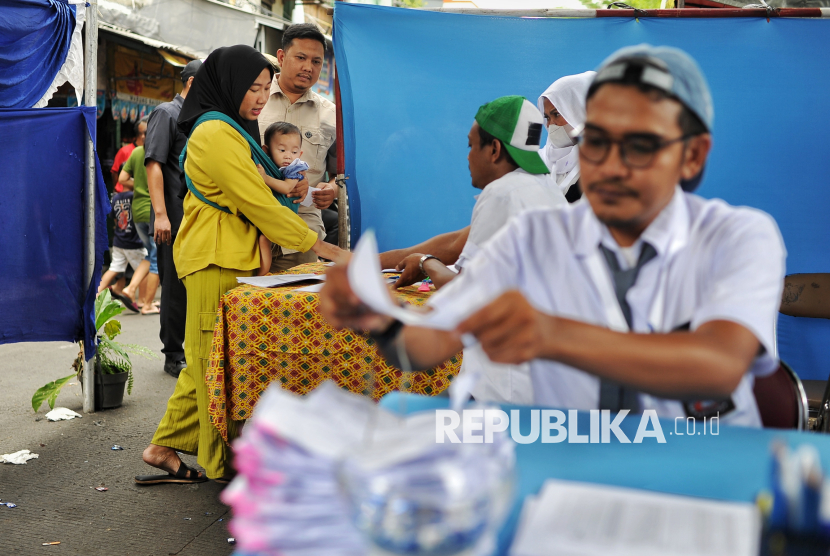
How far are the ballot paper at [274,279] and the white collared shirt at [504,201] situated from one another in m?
0.81

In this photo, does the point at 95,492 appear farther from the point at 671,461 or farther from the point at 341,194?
the point at 671,461

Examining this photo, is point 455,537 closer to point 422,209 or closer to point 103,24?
point 422,209

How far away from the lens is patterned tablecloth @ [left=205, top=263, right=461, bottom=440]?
278 cm

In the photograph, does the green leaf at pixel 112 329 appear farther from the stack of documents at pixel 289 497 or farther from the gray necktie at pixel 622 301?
the stack of documents at pixel 289 497

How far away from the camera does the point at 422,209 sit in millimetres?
4039

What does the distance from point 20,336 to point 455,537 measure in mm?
3756

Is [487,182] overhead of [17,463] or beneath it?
overhead

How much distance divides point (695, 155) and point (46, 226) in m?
3.56

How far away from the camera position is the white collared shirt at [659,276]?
1248 mm

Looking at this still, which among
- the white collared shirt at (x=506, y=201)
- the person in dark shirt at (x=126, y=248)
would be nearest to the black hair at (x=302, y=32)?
the white collared shirt at (x=506, y=201)

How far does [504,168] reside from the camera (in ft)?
7.74

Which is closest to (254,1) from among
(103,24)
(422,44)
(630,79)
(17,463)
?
(103,24)

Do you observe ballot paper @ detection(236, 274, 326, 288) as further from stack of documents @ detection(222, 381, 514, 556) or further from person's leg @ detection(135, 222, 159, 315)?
person's leg @ detection(135, 222, 159, 315)

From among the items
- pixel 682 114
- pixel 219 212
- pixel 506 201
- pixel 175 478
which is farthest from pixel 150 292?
pixel 682 114
